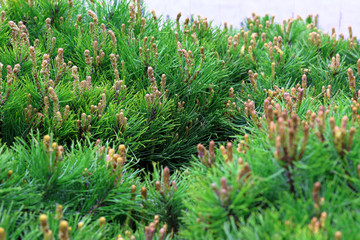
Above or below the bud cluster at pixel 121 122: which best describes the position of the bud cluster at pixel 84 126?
below

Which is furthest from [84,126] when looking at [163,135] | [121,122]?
[163,135]

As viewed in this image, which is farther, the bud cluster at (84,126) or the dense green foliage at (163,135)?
the bud cluster at (84,126)

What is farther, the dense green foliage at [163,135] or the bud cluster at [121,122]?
the bud cluster at [121,122]

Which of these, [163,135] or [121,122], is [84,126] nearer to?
[121,122]

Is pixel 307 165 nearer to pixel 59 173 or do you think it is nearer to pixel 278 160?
pixel 278 160

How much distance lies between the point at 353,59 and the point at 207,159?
143 cm

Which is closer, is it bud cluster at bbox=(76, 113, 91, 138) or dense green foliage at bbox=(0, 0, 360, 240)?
dense green foliage at bbox=(0, 0, 360, 240)

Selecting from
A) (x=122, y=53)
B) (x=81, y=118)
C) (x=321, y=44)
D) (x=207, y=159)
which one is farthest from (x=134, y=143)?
(x=321, y=44)

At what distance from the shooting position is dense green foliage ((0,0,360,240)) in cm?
82

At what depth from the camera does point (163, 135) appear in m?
1.66

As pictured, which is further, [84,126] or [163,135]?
[163,135]

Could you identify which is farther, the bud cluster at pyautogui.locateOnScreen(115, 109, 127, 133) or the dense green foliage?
the bud cluster at pyautogui.locateOnScreen(115, 109, 127, 133)

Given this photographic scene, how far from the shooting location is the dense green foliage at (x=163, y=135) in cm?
82

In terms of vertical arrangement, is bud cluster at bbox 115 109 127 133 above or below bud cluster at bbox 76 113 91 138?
above
